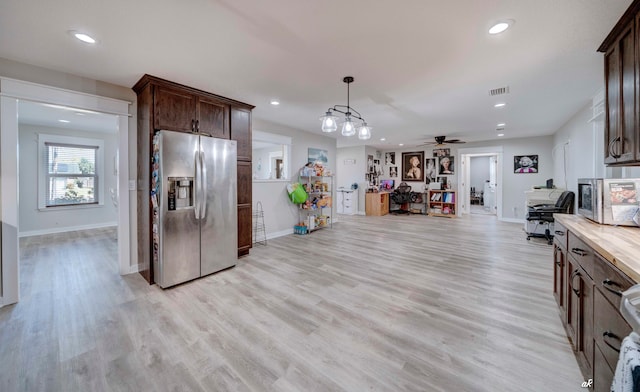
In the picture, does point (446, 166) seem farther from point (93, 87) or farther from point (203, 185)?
point (93, 87)

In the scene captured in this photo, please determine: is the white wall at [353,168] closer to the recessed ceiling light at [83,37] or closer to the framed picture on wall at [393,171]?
the framed picture on wall at [393,171]

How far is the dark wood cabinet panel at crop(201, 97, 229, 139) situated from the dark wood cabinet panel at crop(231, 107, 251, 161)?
0.12m

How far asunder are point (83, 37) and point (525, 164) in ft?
30.0

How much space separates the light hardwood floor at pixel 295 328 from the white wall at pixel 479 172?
874cm

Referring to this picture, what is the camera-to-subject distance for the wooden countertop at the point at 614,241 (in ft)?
3.41

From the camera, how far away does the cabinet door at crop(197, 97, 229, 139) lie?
3.43 metres

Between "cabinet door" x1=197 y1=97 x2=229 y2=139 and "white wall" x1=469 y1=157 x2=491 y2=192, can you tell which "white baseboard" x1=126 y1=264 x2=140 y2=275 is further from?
"white wall" x1=469 y1=157 x2=491 y2=192

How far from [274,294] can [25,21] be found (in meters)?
3.05

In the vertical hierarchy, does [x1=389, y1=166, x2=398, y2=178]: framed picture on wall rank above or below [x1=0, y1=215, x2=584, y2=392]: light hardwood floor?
above

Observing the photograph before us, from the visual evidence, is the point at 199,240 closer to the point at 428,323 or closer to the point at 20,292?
the point at 20,292

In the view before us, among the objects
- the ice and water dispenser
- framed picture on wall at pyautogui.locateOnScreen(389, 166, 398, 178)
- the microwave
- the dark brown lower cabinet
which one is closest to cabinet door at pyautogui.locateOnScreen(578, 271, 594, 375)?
the dark brown lower cabinet

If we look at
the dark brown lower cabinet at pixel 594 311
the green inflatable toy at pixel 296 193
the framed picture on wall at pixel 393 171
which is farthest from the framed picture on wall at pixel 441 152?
the dark brown lower cabinet at pixel 594 311

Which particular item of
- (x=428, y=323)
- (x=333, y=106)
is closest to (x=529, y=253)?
(x=428, y=323)

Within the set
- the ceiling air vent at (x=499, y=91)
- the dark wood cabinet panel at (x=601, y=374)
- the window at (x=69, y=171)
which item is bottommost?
the dark wood cabinet panel at (x=601, y=374)
